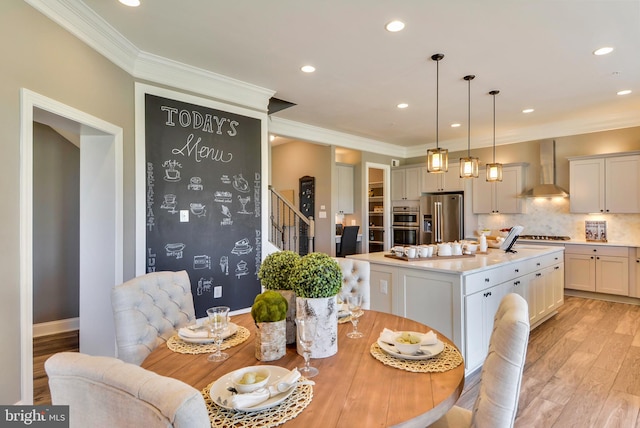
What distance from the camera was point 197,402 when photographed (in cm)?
68

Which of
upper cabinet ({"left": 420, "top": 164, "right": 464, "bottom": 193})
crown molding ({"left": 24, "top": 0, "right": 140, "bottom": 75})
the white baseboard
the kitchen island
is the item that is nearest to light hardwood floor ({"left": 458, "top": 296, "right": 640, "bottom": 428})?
the kitchen island

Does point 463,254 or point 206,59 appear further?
point 463,254

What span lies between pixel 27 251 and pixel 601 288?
6933mm

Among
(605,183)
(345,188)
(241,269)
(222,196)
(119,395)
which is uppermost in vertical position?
(345,188)

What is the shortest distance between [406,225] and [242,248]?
14.6 feet

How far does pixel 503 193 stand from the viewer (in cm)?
636

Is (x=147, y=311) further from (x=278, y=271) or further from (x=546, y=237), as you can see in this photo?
(x=546, y=237)

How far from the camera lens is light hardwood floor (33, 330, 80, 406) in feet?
8.31

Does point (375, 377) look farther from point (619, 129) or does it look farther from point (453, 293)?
point (619, 129)

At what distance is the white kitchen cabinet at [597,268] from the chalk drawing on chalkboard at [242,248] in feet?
16.6

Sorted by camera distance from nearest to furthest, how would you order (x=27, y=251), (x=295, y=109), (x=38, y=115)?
(x=27, y=251), (x=38, y=115), (x=295, y=109)

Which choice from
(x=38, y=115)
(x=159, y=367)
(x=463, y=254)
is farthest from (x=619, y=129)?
(x=38, y=115)

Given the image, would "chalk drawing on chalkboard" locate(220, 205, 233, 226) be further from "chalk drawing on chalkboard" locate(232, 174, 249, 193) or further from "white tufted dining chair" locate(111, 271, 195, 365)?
"white tufted dining chair" locate(111, 271, 195, 365)
